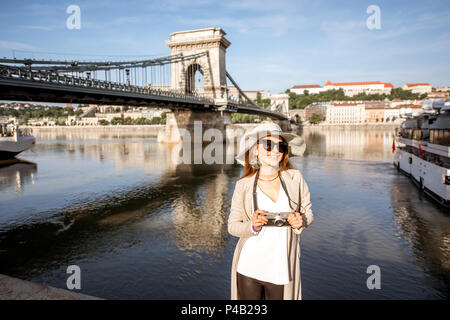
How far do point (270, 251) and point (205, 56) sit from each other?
48.8m

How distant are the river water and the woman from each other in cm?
312

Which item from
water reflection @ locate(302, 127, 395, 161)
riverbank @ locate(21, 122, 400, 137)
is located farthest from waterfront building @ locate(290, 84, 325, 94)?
water reflection @ locate(302, 127, 395, 161)

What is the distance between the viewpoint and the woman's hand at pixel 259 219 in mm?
2361

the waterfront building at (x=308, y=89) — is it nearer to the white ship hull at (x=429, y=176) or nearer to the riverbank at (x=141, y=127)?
the riverbank at (x=141, y=127)

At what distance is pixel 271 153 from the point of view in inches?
107

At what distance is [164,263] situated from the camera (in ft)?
22.6

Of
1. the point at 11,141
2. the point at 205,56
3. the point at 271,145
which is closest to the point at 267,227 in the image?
the point at 271,145

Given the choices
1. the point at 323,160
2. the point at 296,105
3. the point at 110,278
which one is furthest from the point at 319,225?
the point at 296,105

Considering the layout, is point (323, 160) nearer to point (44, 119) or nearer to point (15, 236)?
point (15, 236)

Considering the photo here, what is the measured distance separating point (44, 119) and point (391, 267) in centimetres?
15365

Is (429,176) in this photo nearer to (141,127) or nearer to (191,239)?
(191,239)

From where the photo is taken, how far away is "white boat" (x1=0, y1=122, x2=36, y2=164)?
26.6 meters

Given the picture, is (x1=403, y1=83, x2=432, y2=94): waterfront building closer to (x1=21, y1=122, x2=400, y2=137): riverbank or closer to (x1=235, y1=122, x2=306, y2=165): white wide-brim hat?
(x1=21, y1=122, x2=400, y2=137): riverbank
